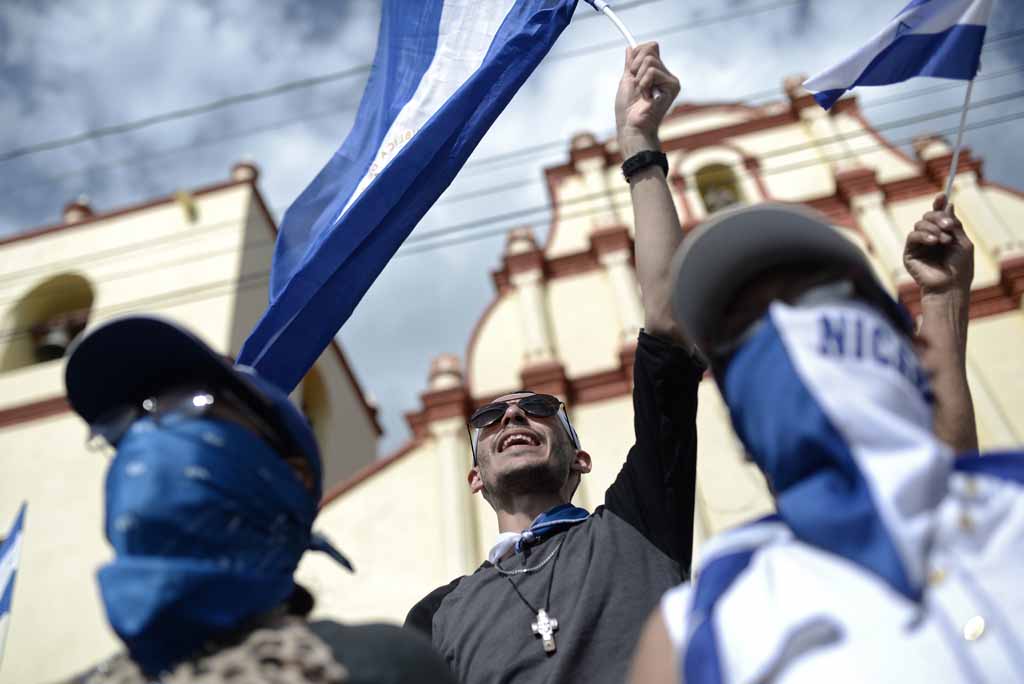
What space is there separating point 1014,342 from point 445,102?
21.7 ft

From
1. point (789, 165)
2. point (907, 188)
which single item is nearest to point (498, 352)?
point (789, 165)

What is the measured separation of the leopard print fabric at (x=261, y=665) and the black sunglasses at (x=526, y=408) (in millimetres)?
1695

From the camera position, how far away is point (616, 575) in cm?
212

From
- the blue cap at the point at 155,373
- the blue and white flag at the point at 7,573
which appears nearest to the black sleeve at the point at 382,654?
the blue cap at the point at 155,373

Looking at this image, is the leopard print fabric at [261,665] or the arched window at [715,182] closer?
the leopard print fabric at [261,665]

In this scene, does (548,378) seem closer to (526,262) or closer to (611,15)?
(526,262)

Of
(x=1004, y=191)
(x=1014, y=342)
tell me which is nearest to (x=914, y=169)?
(x=1004, y=191)

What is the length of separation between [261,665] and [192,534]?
0.22 meters

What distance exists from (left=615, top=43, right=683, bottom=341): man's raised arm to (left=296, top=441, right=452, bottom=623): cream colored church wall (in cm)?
554

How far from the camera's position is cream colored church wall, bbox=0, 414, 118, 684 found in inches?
294

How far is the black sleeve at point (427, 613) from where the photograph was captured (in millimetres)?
2479

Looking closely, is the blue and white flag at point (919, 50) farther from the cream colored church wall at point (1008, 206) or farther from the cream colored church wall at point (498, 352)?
the cream colored church wall at point (1008, 206)

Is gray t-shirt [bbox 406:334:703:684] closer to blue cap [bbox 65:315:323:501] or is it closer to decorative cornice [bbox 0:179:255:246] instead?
blue cap [bbox 65:315:323:501]

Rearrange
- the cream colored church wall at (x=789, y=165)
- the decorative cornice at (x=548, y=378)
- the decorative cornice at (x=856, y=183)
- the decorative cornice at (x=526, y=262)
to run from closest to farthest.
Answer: the decorative cornice at (x=548, y=378)
the decorative cornice at (x=856, y=183)
the decorative cornice at (x=526, y=262)
the cream colored church wall at (x=789, y=165)
